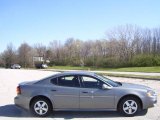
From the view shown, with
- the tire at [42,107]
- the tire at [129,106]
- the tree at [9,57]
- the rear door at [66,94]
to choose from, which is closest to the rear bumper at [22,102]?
the tire at [42,107]

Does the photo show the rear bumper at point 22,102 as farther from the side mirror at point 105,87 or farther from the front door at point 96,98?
the side mirror at point 105,87

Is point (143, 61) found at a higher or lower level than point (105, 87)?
higher

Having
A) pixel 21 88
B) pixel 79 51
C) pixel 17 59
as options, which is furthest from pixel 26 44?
pixel 21 88

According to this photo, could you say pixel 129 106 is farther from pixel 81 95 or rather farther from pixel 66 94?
pixel 66 94

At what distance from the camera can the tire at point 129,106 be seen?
9.52m

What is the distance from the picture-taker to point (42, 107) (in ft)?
32.2

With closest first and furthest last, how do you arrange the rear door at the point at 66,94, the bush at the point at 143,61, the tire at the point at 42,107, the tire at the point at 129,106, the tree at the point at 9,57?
the tire at the point at 129,106
the rear door at the point at 66,94
the tire at the point at 42,107
the bush at the point at 143,61
the tree at the point at 9,57

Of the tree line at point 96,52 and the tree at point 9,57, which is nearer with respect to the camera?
the tree line at point 96,52

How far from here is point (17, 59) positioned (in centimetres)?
12544

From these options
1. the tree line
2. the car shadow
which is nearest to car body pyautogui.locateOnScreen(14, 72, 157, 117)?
the car shadow

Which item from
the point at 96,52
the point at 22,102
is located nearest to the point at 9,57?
the point at 96,52

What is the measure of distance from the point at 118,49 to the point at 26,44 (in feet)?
166

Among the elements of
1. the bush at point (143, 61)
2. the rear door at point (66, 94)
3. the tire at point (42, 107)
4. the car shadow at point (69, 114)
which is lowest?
the car shadow at point (69, 114)

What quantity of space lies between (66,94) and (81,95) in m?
0.48
